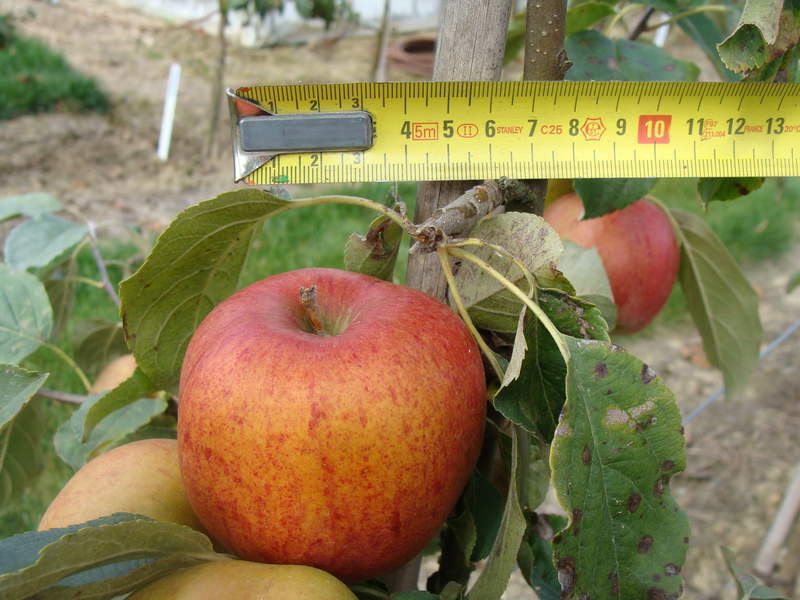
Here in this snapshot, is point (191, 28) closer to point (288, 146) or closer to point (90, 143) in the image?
point (90, 143)

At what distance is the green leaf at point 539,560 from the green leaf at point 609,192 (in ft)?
1.24

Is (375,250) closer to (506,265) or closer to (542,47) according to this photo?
(506,265)

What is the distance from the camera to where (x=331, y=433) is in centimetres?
57

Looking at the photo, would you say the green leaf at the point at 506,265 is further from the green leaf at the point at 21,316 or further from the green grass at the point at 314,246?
the green grass at the point at 314,246

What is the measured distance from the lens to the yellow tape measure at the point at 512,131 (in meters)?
0.75

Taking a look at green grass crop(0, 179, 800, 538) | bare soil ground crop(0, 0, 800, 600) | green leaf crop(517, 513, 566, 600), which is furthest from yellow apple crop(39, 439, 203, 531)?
green grass crop(0, 179, 800, 538)

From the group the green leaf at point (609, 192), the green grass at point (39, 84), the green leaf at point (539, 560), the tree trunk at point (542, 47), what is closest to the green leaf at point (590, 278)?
the green leaf at point (609, 192)

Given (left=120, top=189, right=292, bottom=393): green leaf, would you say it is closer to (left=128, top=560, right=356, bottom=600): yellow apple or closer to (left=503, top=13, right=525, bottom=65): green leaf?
(left=128, top=560, right=356, bottom=600): yellow apple

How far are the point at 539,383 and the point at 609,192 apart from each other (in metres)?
0.37

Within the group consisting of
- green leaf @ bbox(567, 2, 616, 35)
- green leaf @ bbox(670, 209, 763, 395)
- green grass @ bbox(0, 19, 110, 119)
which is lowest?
green grass @ bbox(0, 19, 110, 119)

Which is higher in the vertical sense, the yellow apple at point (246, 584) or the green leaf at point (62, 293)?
the yellow apple at point (246, 584)

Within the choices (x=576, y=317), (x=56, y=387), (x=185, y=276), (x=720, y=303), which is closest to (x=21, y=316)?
(x=185, y=276)

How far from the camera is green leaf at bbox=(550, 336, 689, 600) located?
1.83 ft

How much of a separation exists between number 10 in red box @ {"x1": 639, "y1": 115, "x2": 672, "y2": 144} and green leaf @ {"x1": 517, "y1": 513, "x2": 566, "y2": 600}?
441mm
